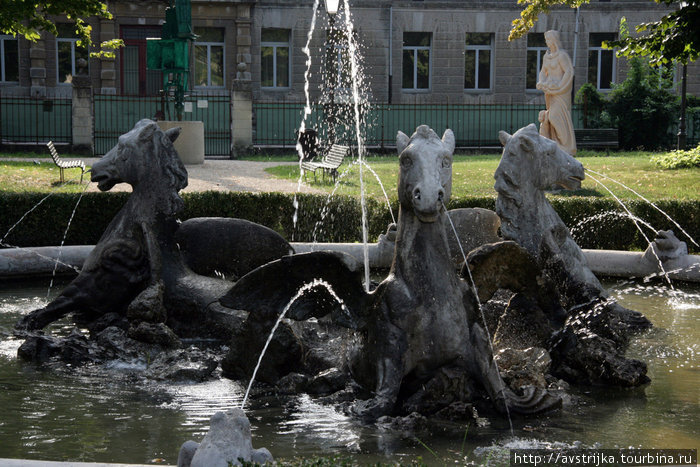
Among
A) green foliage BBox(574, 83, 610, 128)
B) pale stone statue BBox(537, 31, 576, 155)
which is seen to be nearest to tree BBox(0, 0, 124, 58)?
pale stone statue BBox(537, 31, 576, 155)

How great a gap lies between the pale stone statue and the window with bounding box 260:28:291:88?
721 inches

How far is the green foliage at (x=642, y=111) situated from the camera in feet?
103

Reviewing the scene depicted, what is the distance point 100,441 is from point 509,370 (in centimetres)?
264

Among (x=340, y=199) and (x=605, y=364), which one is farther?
(x=340, y=199)

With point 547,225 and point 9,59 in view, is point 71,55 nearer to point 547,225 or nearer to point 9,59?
point 9,59

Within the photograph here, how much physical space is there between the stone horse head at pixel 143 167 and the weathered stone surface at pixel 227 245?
28cm

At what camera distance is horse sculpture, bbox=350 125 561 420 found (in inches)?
228

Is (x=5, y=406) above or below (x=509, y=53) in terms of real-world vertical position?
below

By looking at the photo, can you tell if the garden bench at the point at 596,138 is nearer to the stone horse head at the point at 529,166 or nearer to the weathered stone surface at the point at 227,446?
the stone horse head at the point at 529,166

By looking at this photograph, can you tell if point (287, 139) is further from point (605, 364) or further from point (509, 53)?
point (605, 364)

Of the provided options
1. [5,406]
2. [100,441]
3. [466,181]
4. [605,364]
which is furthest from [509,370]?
[466,181]

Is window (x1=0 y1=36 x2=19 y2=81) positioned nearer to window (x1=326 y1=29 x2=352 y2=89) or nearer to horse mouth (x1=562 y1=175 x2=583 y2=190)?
window (x1=326 y1=29 x2=352 y2=89)

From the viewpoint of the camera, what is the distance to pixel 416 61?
38.5m

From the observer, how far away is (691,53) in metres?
13.7
